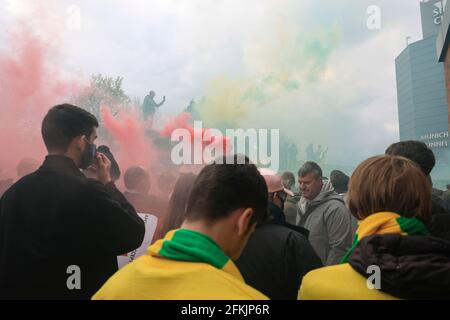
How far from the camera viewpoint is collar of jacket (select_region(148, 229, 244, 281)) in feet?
3.19

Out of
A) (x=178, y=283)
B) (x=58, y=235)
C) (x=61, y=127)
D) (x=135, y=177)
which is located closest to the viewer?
(x=178, y=283)

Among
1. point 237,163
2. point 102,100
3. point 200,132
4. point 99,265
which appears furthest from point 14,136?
point 237,163

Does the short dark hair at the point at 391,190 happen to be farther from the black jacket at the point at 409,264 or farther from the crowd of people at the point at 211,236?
the black jacket at the point at 409,264

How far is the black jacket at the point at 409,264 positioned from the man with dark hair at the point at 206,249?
40 centimetres

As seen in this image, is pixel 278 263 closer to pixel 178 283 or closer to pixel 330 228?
pixel 178 283

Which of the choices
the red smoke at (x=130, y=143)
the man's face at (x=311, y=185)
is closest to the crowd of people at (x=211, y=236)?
the man's face at (x=311, y=185)

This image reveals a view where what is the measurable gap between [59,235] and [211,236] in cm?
110

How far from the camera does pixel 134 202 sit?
357 centimetres

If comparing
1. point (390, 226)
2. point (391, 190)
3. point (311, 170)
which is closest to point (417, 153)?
point (391, 190)

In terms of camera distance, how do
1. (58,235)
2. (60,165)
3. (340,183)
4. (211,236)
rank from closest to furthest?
(211,236) → (58,235) → (60,165) → (340,183)

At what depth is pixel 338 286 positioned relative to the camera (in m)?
1.30

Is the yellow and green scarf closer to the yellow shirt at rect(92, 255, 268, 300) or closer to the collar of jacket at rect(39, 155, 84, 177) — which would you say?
the yellow shirt at rect(92, 255, 268, 300)

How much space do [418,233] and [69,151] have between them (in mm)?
1829

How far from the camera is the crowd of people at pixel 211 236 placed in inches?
39.6
